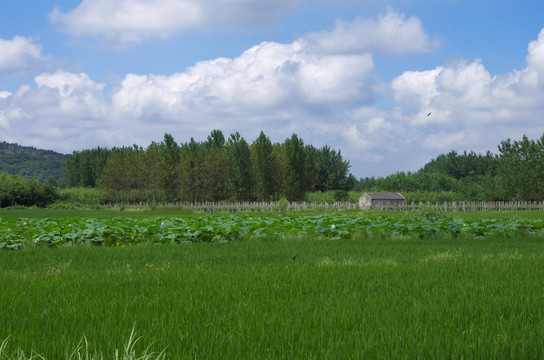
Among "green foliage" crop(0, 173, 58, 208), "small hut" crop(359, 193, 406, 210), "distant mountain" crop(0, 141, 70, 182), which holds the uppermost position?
"distant mountain" crop(0, 141, 70, 182)

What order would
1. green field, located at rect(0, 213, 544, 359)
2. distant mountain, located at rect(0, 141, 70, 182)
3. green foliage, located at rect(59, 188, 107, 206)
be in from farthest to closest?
distant mountain, located at rect(0, 141, 70, 182) < green foliage, located at rect(59, 188, 107, 206) < green field, located at rect(0, 213, 544, 359)

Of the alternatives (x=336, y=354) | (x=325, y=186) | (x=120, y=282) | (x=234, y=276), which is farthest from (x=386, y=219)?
(x=325, y=186)

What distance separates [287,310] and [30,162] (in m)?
155

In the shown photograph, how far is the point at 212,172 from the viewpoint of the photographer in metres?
59.8

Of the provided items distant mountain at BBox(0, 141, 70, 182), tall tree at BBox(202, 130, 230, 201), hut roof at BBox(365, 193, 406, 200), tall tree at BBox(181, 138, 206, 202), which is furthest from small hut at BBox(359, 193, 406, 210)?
distant mountain at BBox(0, 141, 70, 182)

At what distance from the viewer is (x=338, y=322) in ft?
11.7

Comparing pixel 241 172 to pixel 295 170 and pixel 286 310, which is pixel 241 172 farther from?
pixel 286 310

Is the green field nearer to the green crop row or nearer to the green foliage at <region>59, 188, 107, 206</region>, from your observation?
the green crop row

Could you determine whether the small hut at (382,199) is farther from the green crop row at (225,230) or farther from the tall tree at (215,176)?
the green crop row at (225,230)

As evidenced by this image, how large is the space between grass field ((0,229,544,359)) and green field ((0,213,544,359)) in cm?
1

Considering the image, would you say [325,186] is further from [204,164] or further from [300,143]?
[204,164]

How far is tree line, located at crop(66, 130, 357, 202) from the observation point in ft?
195

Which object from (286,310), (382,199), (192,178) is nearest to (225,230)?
(286,310)

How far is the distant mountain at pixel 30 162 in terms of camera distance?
129875 mm
